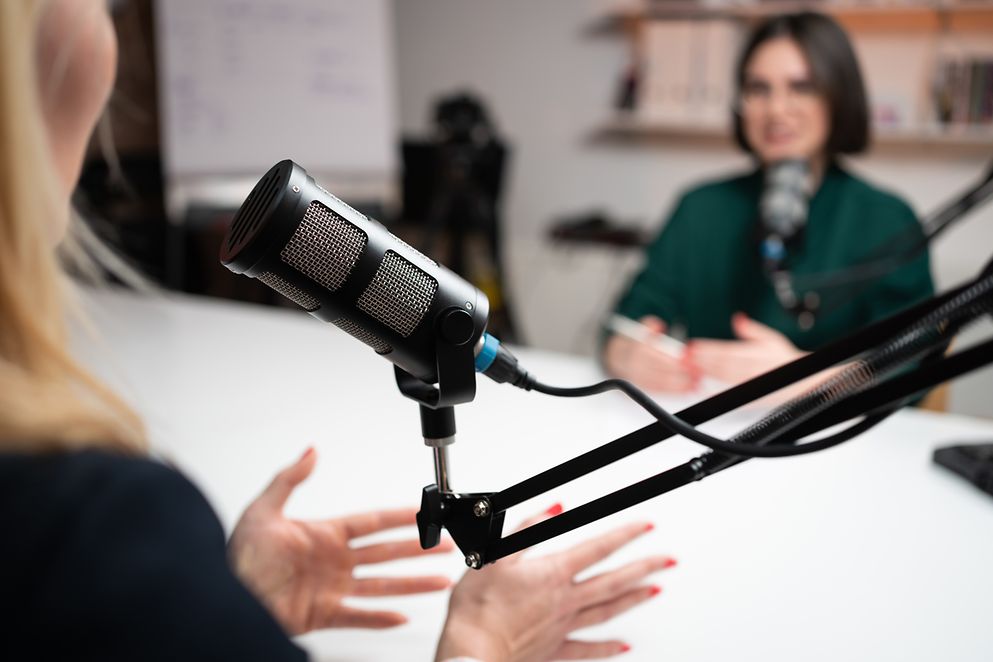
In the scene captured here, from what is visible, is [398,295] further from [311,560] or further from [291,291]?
[311,560]

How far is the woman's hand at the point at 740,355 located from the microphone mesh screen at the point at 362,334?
76cm

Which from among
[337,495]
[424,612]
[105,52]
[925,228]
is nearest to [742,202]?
[925,228]

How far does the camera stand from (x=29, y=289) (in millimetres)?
394

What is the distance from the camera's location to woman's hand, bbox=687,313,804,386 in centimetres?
120

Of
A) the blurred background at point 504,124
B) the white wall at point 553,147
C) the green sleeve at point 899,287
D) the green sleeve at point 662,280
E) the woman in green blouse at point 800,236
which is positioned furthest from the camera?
the white wall at point 553,147

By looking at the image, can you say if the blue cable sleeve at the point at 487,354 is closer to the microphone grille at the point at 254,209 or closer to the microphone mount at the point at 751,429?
the microphone mount at the point at 751,429

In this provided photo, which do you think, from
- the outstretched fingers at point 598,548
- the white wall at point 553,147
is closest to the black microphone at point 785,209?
the outstretched fingers at point 598,548

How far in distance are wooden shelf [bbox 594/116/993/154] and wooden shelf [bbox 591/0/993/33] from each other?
1.10ft

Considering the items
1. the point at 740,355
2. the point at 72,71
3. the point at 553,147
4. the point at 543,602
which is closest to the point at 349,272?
the point at 72,71

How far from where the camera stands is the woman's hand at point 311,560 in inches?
29.5

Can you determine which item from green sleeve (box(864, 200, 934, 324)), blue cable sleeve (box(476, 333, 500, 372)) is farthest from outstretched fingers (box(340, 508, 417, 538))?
green sleeve (box(864, 200, 934, 324))

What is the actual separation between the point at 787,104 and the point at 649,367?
2.41ft

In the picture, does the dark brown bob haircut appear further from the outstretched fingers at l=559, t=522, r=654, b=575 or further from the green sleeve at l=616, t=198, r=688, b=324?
the outstretched fingers at l=559, t=522, r=654, b=575

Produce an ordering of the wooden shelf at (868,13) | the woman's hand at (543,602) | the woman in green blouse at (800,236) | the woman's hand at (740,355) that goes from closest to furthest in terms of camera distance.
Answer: the woman's hand at (543,602)
the woman's hand at (740,355)
the woman in green blouse at (800,236)
the wooden shelf at (868,13)
